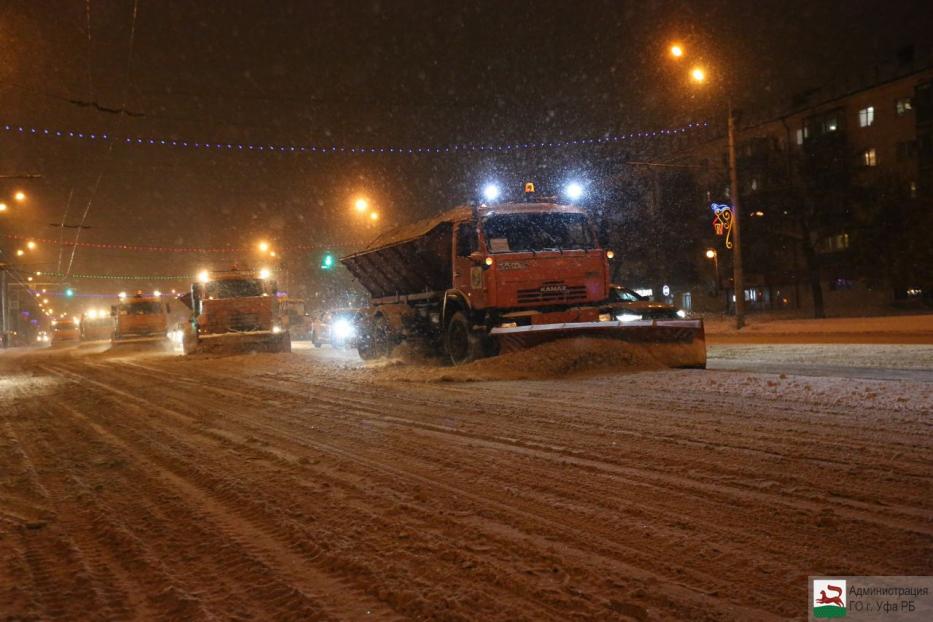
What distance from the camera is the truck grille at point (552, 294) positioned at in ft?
45.3

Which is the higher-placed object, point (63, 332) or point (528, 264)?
point (528, 264)

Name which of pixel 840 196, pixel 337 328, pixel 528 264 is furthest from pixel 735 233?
pixel 528 264

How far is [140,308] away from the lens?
35.1m

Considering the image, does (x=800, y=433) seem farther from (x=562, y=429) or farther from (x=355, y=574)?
(x=355, y=574)

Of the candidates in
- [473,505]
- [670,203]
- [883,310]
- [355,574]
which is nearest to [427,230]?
[473,505]

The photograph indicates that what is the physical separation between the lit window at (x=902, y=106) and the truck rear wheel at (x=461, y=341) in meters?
40.3

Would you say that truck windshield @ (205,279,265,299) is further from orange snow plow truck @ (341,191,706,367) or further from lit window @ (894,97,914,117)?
lit window @ (894,97,914,117)

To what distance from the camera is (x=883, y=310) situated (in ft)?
140

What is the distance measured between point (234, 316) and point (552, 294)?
13092 mm

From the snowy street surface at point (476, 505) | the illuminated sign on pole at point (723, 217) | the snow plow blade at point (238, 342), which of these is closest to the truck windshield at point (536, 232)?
the snowy street surface at point (476, 505)

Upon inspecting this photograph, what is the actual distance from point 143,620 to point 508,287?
35.4 feet

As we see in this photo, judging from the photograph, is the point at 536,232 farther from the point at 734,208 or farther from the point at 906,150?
the point at 906,150

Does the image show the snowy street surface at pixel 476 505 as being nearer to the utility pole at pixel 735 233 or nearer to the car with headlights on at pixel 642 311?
the car with headlights on at pixel 642 311

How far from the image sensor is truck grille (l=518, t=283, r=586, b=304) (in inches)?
543
